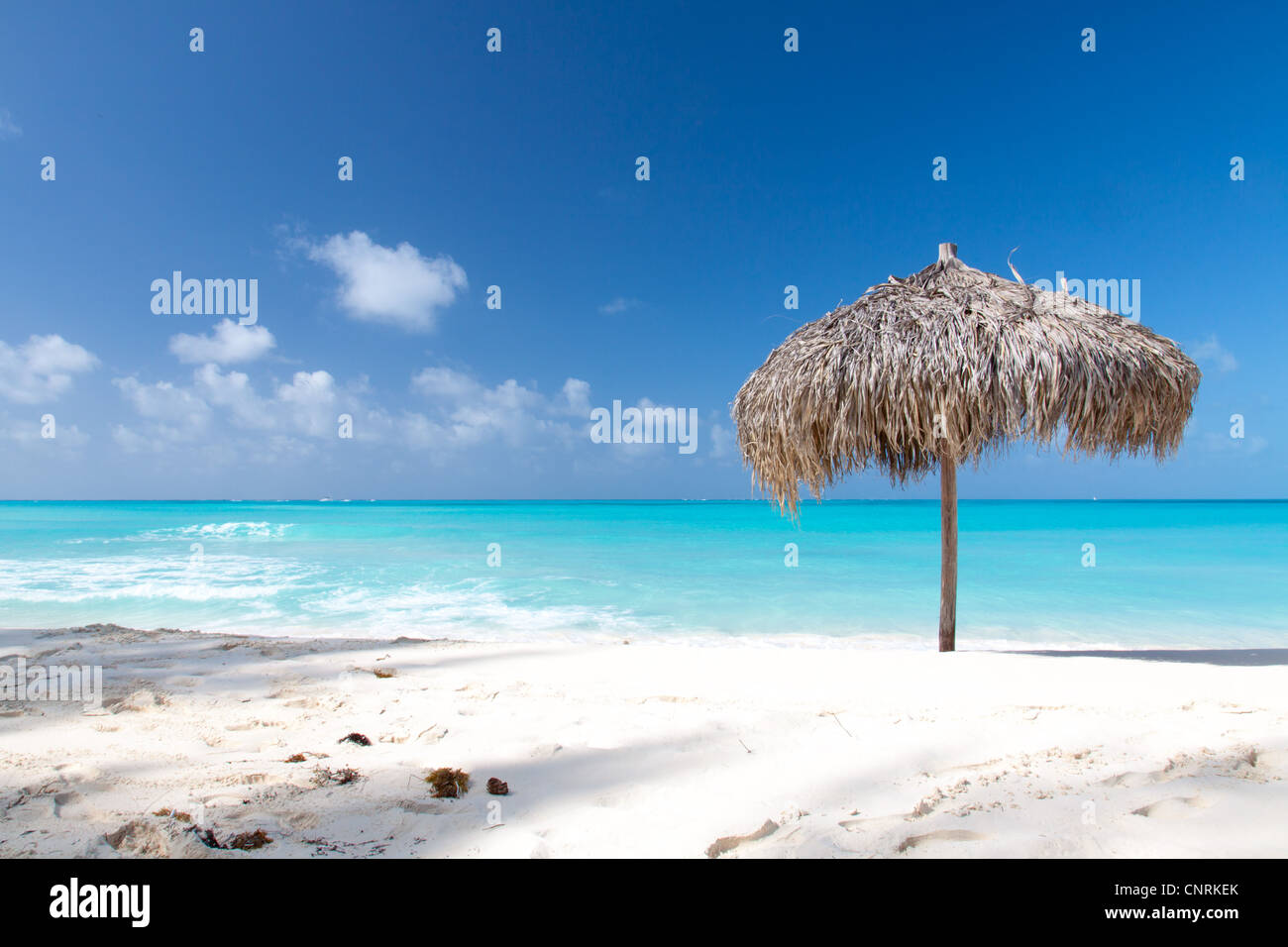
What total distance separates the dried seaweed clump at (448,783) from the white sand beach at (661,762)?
43 millimetres

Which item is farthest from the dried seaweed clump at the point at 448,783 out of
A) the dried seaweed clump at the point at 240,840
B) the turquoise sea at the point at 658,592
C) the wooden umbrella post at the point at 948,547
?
the turquoise sea at the point at 658,592

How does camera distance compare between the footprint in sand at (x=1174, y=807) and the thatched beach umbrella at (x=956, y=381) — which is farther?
the thatched beach umbrella at (x=956, y=381)

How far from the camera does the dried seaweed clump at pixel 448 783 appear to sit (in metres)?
2.07

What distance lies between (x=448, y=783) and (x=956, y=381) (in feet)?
12.7

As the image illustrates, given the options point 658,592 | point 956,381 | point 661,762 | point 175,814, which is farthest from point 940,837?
point 658,592

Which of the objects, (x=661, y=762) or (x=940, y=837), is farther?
(x=661, y=762)

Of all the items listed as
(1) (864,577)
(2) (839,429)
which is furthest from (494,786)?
(1) (864,577)

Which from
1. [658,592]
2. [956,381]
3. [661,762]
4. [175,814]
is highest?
[956,381]

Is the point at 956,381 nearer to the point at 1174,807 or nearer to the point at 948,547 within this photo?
the point at 948,547

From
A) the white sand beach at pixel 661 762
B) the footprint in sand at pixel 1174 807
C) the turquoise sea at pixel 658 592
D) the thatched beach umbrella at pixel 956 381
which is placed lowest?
the turquoise sea at pixel 658 592

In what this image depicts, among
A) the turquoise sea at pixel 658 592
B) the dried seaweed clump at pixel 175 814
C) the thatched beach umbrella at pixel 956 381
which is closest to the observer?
the dried seaweed clump at pixel 175 814

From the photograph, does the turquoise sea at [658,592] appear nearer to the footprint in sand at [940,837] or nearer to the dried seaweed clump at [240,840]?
the footprint in sand at [940,837]

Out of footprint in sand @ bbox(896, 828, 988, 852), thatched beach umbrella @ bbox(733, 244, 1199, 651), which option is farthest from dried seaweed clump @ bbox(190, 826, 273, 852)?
thatched beach umbrella @ bbox(733, 244, 1199, 651)

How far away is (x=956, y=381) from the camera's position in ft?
13.3
